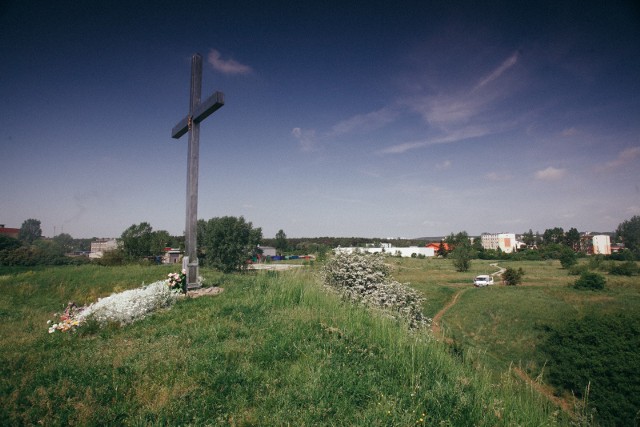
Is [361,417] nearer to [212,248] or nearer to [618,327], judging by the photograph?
[618,327]

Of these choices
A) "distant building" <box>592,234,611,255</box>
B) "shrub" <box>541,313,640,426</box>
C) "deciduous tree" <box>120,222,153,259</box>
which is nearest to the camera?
"shrub" <box>541,313,640,426</box>

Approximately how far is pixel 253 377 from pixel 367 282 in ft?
20.9

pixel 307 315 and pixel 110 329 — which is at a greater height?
pixel 307 315

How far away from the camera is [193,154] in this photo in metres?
8.38

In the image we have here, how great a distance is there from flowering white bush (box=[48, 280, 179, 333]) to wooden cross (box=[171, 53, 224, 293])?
0.89 metres

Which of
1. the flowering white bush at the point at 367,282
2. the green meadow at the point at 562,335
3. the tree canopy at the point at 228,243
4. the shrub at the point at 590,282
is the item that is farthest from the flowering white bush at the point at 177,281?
the shrub at the point at 590,282

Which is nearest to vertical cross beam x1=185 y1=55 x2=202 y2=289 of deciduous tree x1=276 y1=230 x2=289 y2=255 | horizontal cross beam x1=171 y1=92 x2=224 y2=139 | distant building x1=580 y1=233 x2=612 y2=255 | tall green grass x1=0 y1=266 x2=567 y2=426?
horizontal cross beam x1=171 y1=92 x2=224 y2=139

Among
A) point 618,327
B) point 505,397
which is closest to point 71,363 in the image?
point 505,397

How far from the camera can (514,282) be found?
4153 centimetres

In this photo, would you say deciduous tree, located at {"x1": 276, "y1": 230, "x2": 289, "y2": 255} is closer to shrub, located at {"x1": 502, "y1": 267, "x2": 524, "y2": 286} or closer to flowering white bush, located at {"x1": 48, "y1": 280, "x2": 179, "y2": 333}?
shrub, located at {"x1": 502, "y1": 267, "x2": 524, "y2": 286}

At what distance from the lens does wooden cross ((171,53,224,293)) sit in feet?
25.8

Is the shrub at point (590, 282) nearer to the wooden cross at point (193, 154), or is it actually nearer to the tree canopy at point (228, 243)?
the tree canopy at point (228, 243)

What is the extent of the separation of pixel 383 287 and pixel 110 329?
22.4 feet

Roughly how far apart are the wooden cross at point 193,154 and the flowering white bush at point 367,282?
12.2ft
